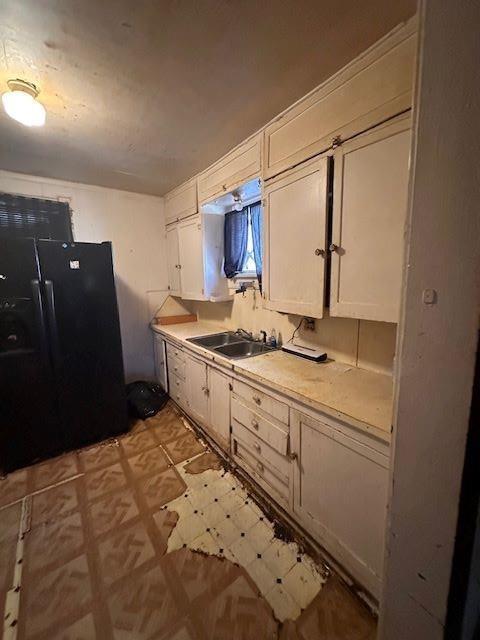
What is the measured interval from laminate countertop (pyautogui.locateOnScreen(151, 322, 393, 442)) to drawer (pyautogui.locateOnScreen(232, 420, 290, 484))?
39 centimetres

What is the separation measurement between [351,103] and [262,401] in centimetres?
157

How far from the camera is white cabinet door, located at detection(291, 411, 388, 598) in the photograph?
3.44 feet

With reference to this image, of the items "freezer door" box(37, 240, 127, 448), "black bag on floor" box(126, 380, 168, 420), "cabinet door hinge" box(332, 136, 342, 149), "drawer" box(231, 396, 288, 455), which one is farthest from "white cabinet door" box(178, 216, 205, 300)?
"cabinet door hinge" box(332, 136, 342, 149)

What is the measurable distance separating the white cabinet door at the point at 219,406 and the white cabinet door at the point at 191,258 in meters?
0.95

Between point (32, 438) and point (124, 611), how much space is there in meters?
1.47

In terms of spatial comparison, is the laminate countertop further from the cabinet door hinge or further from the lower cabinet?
the cabinet door hinge

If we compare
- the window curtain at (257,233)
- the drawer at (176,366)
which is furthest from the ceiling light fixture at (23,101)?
the drawer at (176,366)

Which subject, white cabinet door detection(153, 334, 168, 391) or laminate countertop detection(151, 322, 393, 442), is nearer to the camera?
laminate countertop detection(151, 322, 393, 442)

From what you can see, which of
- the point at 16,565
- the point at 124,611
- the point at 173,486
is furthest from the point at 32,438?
the point at 124,611

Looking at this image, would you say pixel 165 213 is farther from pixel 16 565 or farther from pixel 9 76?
pixel 16 565

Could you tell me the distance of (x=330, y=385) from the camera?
137 cm

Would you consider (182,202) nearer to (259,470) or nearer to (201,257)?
(201,257)

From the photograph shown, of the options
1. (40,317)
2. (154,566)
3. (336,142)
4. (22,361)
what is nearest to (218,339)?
(40,317)

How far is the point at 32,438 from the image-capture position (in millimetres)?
2010
